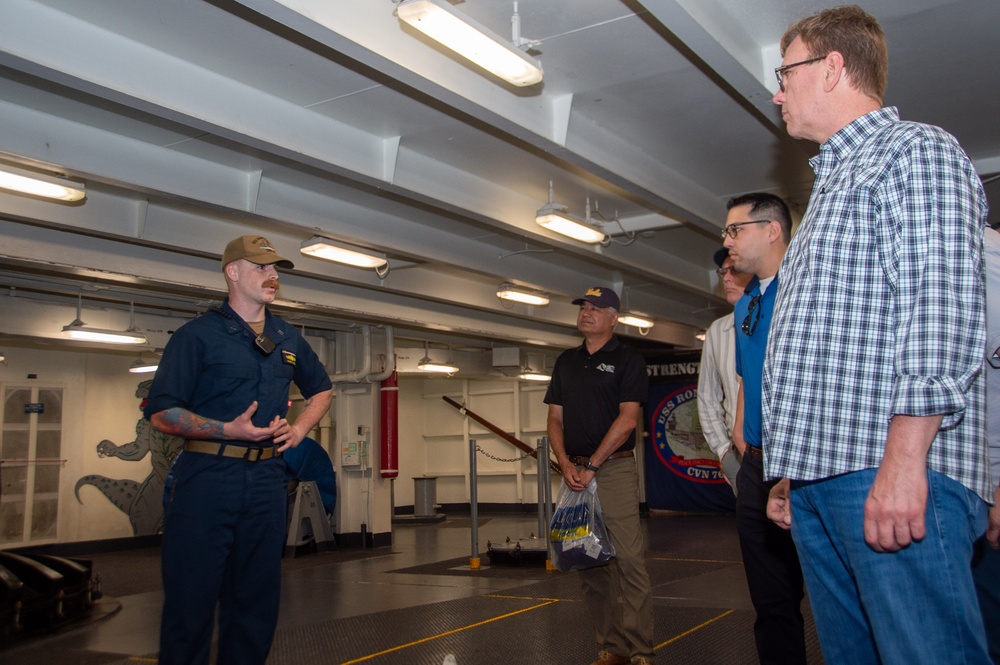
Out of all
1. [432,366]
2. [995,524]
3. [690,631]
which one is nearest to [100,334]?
[432,366]

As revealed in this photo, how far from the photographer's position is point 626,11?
443cm

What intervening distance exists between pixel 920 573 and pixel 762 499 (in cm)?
151

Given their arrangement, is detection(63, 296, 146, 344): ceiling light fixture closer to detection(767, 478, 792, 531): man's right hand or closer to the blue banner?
detection(767, 478, 792, 531): man's right hand

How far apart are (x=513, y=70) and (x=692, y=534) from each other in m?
9.07

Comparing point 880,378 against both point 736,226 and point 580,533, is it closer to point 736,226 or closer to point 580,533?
point 736,226

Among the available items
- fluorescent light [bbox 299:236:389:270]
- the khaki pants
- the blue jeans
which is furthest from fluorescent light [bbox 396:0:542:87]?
fluorescent light [bbox 299:236:389:270]

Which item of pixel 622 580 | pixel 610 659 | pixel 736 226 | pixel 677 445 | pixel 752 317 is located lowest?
pixel 610 659

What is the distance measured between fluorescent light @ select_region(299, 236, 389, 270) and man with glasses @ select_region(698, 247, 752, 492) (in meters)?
4.22

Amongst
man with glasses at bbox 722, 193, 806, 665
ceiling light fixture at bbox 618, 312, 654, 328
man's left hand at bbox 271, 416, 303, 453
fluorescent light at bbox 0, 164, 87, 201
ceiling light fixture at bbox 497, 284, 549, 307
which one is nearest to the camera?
man with glasses at bbox 722, 193, 806, 665

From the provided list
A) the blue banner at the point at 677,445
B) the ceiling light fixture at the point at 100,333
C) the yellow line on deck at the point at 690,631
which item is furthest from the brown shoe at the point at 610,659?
the blue banner at the point at 677,445

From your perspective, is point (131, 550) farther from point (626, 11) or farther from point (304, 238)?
point (626, 11)

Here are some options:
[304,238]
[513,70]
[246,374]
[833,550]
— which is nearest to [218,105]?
[513,70]

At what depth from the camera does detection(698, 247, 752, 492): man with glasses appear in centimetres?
361

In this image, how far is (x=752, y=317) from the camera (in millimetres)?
2869
